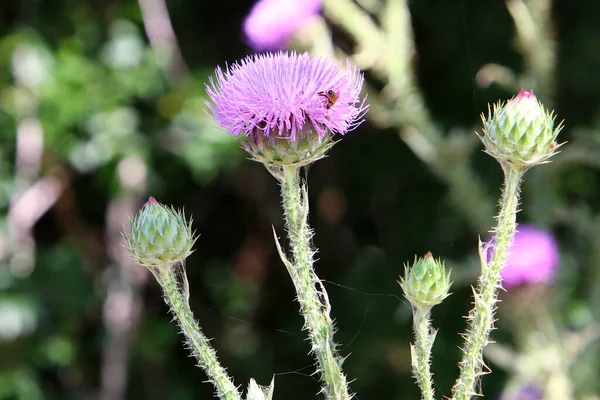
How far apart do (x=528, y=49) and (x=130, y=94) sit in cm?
161

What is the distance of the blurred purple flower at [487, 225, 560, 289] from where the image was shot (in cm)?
261

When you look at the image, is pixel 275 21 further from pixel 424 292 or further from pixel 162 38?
pixel 424 292

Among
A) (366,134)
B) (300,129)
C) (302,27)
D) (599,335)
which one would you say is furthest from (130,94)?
(599,335)

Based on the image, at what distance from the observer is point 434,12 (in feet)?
11.9

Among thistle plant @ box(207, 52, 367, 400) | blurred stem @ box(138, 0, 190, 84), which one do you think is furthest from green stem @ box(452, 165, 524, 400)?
blurred stem @ box(138, 0, 190, 84)

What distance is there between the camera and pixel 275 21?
8.91 feet

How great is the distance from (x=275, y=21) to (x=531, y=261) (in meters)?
1.31

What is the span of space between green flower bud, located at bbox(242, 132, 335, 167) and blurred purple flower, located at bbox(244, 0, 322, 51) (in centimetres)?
133

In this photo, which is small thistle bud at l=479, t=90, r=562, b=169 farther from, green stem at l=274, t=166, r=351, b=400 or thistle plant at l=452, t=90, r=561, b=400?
green stem at l=274, t=166, r=351, b=400

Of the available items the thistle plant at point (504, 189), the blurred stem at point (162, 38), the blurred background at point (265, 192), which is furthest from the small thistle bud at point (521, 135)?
the blurred stem at point (162, 38)

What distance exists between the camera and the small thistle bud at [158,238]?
1373 mm

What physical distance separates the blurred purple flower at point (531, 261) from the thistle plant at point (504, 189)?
4.32ft

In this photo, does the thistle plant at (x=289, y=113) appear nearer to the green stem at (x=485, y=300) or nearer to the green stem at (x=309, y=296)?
the green stem at (x=309, y=296)

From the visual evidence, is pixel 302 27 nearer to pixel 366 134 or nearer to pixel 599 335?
pixel 366 134
